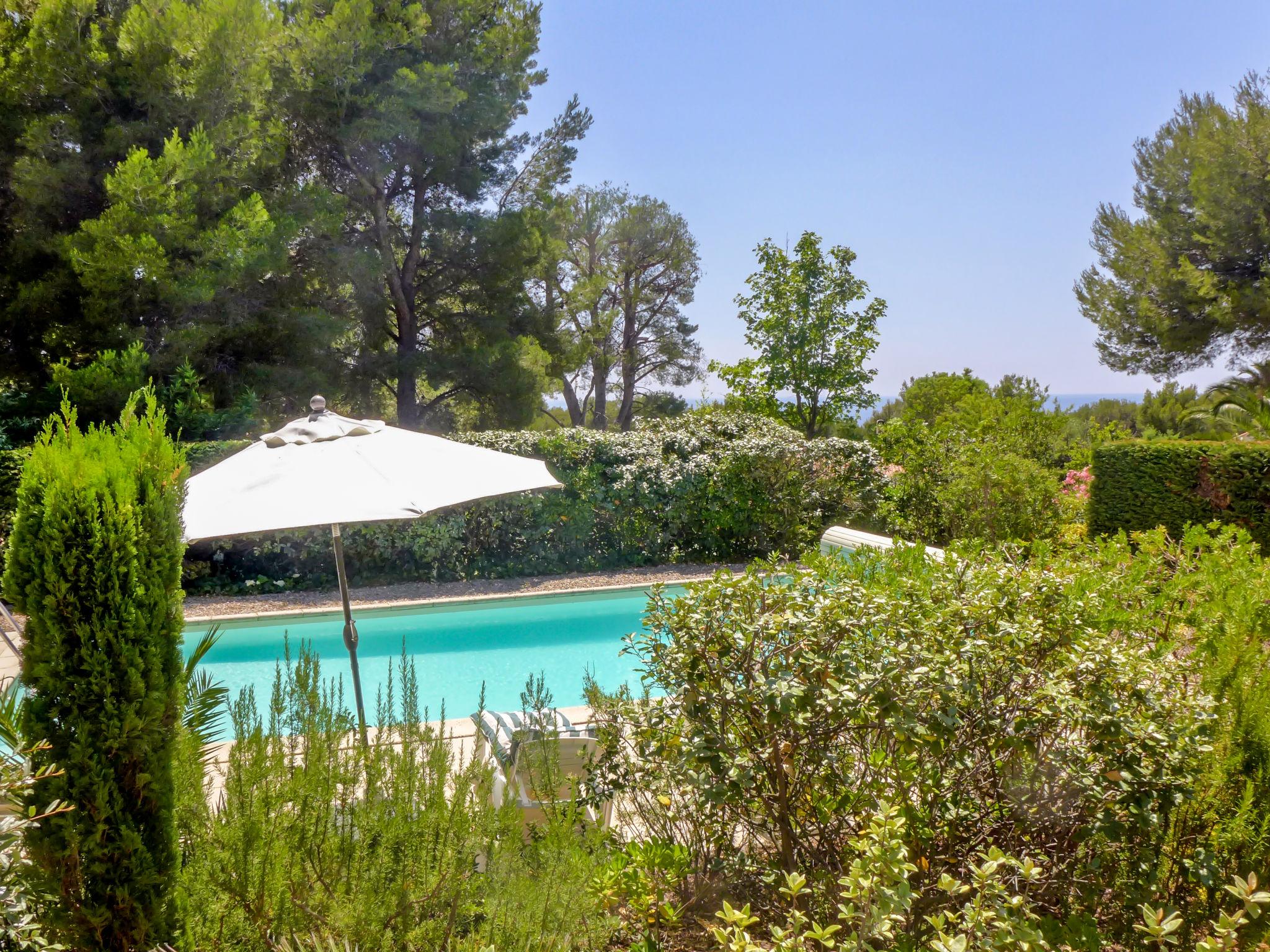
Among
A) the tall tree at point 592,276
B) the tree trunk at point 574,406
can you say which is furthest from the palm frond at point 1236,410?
the tree trunk at point 574,406

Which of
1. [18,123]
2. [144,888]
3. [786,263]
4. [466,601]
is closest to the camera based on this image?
[144,888]

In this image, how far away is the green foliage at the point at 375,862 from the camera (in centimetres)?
190

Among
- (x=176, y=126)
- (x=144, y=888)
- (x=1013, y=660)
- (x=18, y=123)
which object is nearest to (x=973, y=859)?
(x=1013, y=660)

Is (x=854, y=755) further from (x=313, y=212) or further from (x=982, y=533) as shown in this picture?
(x=313, y=212)

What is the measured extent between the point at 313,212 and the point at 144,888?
46.0 feet

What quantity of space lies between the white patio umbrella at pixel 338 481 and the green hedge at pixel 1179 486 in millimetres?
8094

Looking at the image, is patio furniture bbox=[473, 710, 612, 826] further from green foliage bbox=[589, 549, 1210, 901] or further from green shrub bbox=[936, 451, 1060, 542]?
green shrub bbox=[936, 451, 1060, 542]

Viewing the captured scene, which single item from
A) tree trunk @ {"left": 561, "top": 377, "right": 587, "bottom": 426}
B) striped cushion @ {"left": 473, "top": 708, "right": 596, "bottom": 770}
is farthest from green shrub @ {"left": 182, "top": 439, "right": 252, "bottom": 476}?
tree trunk @ {"left": 561, "top": 377, "right": 587, "bottom": 426}

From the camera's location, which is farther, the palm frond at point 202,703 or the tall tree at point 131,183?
the tall tree at point 131,183

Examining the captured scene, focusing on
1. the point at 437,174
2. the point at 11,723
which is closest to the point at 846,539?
the point at 11,723

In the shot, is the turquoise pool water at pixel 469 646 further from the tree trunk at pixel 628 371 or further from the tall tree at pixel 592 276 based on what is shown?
the tree trunk at pixel 628 371

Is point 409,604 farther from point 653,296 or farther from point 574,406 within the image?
point 653,296

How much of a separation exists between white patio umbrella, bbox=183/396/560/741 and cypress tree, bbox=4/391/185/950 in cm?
104

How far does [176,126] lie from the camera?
12297mm
